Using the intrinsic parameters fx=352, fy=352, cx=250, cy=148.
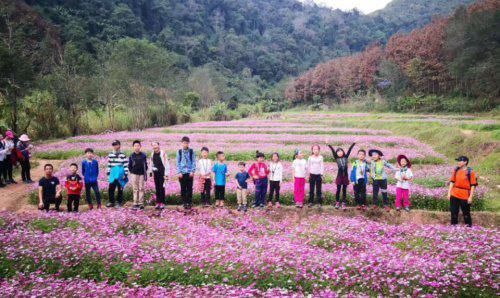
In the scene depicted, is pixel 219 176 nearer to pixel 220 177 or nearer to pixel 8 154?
pixel 220 177

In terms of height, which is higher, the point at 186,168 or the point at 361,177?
the point at 186,168

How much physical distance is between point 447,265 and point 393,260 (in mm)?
1055

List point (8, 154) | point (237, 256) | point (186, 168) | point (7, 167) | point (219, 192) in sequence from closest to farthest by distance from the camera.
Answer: point (237, 256) → point (186, 168) → point (219, 192) → point (8, 154) → point (7, 167)

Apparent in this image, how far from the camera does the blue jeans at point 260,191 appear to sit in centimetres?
1242

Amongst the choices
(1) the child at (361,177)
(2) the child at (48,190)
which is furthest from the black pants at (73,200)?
(1) the child at (361,177)

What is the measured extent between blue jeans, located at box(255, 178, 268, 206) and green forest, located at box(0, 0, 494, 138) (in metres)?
21.3

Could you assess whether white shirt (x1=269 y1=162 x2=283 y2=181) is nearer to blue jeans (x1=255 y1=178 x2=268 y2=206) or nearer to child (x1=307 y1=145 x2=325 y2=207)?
blue jeans (x1=255 y1=178 x2=268 y2=206)

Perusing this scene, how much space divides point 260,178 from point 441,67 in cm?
4677

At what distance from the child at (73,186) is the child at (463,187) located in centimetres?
1177

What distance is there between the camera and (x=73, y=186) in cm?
1174

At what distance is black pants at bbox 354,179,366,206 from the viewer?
12.2 metres

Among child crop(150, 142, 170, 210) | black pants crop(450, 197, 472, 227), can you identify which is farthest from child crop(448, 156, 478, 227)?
child crop(150, 142, 170, 210)

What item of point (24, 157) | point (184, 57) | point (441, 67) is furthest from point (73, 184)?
point (184, 57)

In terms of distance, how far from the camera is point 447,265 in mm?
7230
